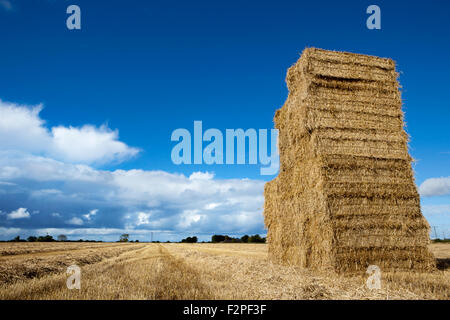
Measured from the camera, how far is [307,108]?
9.07 m

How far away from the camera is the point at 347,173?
8453mm

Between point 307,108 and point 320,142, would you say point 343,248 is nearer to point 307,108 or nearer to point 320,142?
point 320,142

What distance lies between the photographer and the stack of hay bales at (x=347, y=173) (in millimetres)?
7949

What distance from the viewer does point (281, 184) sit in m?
10.7

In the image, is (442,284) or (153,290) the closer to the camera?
(153,290)

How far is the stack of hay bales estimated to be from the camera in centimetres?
795

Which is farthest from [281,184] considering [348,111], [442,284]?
[442,284]

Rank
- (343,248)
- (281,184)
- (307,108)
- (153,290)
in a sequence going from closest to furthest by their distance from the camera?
(153,290), (343,248), (307,108), (281,184)

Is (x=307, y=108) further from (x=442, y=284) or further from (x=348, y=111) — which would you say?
(x=442, y=284)

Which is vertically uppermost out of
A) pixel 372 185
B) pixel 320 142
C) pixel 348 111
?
pixel 348 111
